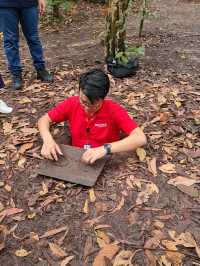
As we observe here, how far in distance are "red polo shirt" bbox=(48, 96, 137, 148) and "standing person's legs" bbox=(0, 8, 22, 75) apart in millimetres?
1830

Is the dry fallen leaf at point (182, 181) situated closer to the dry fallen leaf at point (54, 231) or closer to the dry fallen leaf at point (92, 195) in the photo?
the dry fallen leaf at point (92, 195)

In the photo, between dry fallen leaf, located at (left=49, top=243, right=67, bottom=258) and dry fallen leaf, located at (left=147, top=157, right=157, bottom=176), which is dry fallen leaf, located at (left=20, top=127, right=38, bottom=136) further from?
dry fallen leaf, located at (left=49, top=243, right=67, bottom=258)

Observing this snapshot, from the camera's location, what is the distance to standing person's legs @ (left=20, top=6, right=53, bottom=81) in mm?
5102

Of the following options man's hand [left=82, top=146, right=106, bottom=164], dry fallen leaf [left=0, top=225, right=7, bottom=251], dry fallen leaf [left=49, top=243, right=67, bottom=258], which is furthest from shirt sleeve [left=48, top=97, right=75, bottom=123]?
dry fallen leaf [left=49, top=243, right=67, bottom=258]

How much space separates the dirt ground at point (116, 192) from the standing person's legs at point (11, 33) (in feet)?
1.23

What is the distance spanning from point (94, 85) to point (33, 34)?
231 centimetres

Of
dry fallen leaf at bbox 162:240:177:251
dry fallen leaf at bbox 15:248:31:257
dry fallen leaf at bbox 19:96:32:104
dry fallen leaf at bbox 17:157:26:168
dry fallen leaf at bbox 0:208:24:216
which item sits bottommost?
dry fallen leaf at bbox 15:248:31:257

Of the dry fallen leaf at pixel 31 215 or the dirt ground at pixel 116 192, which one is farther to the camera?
the dry fallen leaf at pixel 31 215

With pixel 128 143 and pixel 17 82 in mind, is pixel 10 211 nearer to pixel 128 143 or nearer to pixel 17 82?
pixel 128 143

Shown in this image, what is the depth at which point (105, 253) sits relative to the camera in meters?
2.95

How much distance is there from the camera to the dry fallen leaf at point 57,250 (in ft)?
9.70

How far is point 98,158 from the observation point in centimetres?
351

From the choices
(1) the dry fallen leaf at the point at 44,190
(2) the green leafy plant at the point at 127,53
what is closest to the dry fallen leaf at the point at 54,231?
(1) the dry fallen leaf at the point at 44,190

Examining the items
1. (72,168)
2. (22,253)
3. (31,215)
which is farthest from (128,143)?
(22,253)
